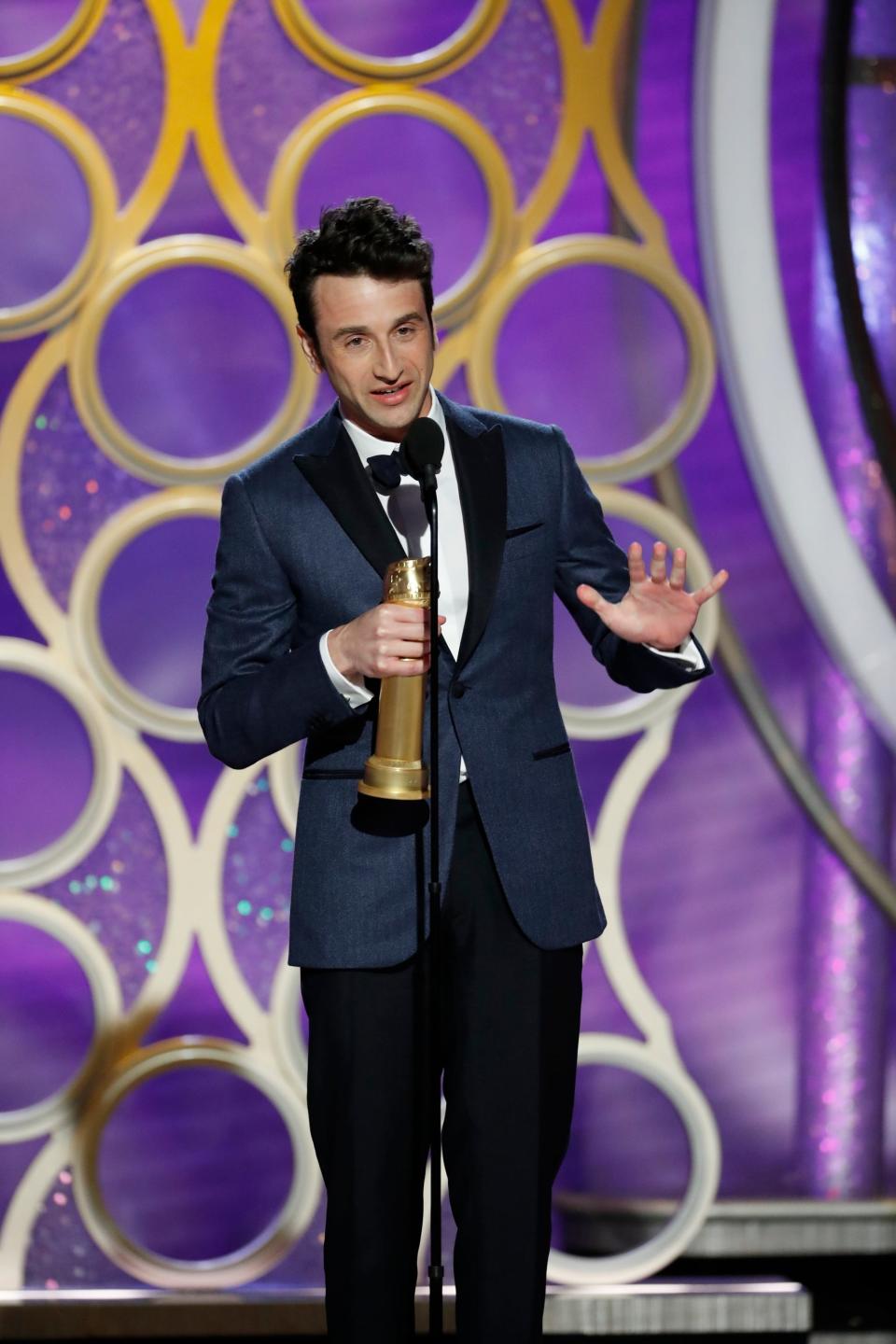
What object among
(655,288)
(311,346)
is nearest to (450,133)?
(655,288)

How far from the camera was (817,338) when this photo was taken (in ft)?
9.07

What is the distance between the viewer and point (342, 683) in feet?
5.57

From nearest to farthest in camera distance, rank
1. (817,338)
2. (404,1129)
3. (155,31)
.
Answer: (404,1129), (155,31), (817,338)

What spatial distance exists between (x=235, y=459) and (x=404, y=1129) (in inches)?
48.3

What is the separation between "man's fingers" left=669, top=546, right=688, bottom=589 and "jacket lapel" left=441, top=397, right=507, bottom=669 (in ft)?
0.68

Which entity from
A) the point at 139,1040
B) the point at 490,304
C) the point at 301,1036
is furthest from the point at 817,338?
the point at 139,1040

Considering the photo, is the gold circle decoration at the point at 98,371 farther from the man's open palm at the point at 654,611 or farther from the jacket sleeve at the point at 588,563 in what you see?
the man's open palm at the point at 654,611

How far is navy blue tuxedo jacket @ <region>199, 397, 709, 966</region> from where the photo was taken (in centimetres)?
178

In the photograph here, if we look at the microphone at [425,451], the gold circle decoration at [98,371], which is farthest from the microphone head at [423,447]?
the gold circle decoration at [98,371]

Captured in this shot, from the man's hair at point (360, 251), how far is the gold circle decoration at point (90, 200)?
0.87m

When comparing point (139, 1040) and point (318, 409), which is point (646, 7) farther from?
point (139, 1040)

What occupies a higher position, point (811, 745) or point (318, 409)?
point (318, 409)

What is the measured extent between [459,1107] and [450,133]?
5.32 ft

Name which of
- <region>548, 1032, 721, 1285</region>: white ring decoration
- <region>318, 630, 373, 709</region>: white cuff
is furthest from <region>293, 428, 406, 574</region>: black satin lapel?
<region>548, 1032, 721, 1285</region>: white ring decoration
